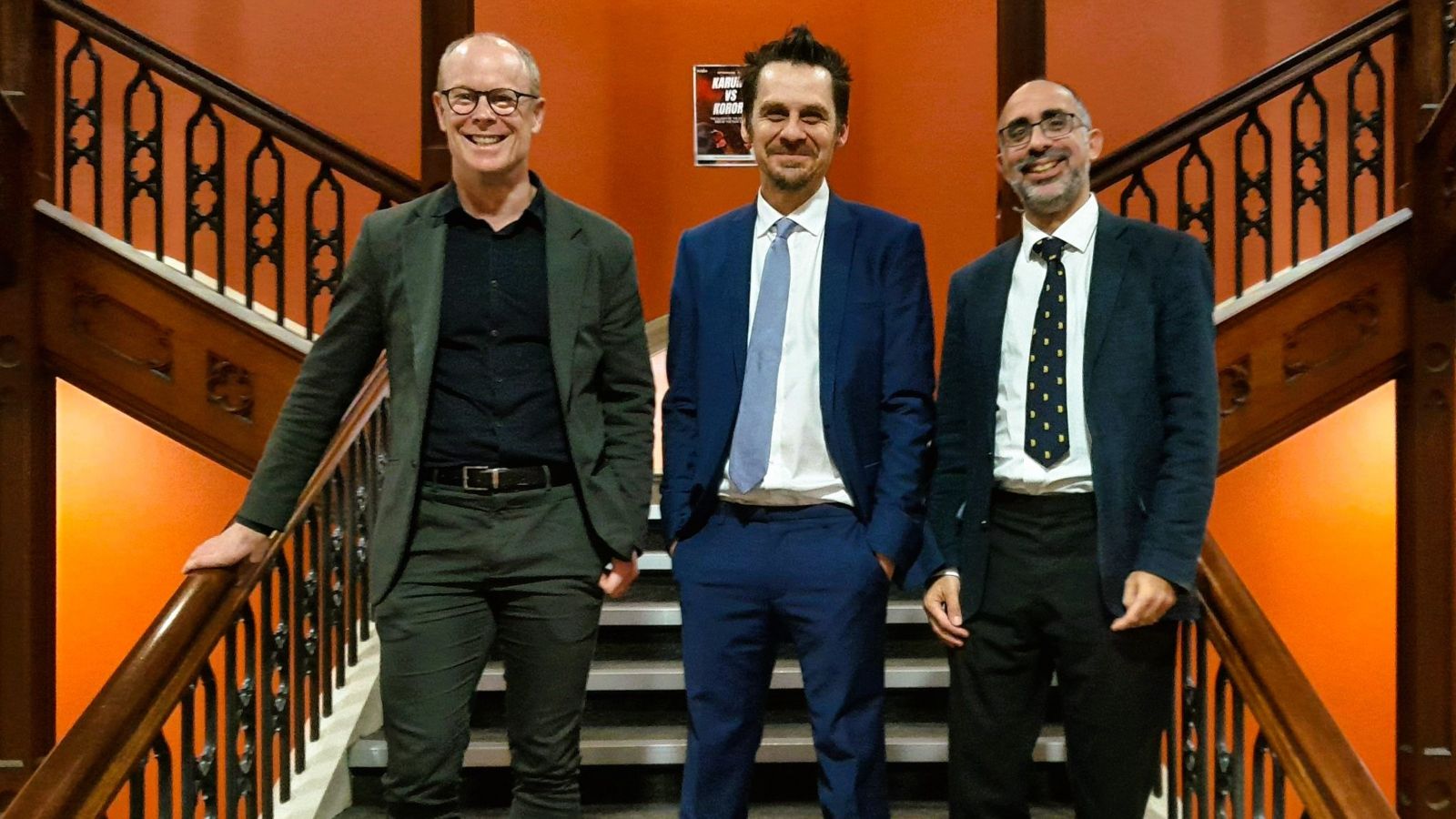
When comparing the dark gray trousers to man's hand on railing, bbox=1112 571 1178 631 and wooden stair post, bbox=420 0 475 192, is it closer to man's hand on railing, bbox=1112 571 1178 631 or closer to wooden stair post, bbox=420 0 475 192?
man's hand on railing, bbox=1112 571 1178 631

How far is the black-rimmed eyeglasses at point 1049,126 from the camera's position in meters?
2.08

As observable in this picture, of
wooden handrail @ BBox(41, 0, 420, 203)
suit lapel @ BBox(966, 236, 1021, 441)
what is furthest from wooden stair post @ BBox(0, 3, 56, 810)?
suit lapel @ BBox(966, 236, 1021, 441)

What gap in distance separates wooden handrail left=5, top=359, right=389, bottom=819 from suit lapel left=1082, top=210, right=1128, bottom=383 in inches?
62.4

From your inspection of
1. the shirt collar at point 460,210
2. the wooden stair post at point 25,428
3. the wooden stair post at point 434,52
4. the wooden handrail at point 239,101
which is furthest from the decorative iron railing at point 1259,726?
the wooden stair post at point 25,428

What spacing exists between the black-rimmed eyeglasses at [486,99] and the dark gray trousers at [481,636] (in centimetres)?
61

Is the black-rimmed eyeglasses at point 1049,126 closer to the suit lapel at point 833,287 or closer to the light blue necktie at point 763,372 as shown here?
the suit lapel at point 833,287

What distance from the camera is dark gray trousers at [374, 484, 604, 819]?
197 cm

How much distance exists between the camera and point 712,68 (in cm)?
680

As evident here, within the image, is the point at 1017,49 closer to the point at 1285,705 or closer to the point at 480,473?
the point at 1285,705

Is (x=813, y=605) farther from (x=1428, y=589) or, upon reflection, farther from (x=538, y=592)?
(x=1428, y=589)

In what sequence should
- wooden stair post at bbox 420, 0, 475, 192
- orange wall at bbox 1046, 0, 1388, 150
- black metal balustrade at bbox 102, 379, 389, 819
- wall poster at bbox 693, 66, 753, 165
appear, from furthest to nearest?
wall poster at bbox 693, 66, 753, 165 → orange wall at bbox 1046, 0, 1388, 150 → wooden stair post at bbox 420, 0, 475, 192 → black metal balustrade at bbox 102, 379, 389, 819

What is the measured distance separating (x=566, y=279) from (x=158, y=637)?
3.13 feet

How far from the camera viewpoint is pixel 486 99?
6.50 ft

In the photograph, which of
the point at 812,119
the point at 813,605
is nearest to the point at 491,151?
the point at 812,119
